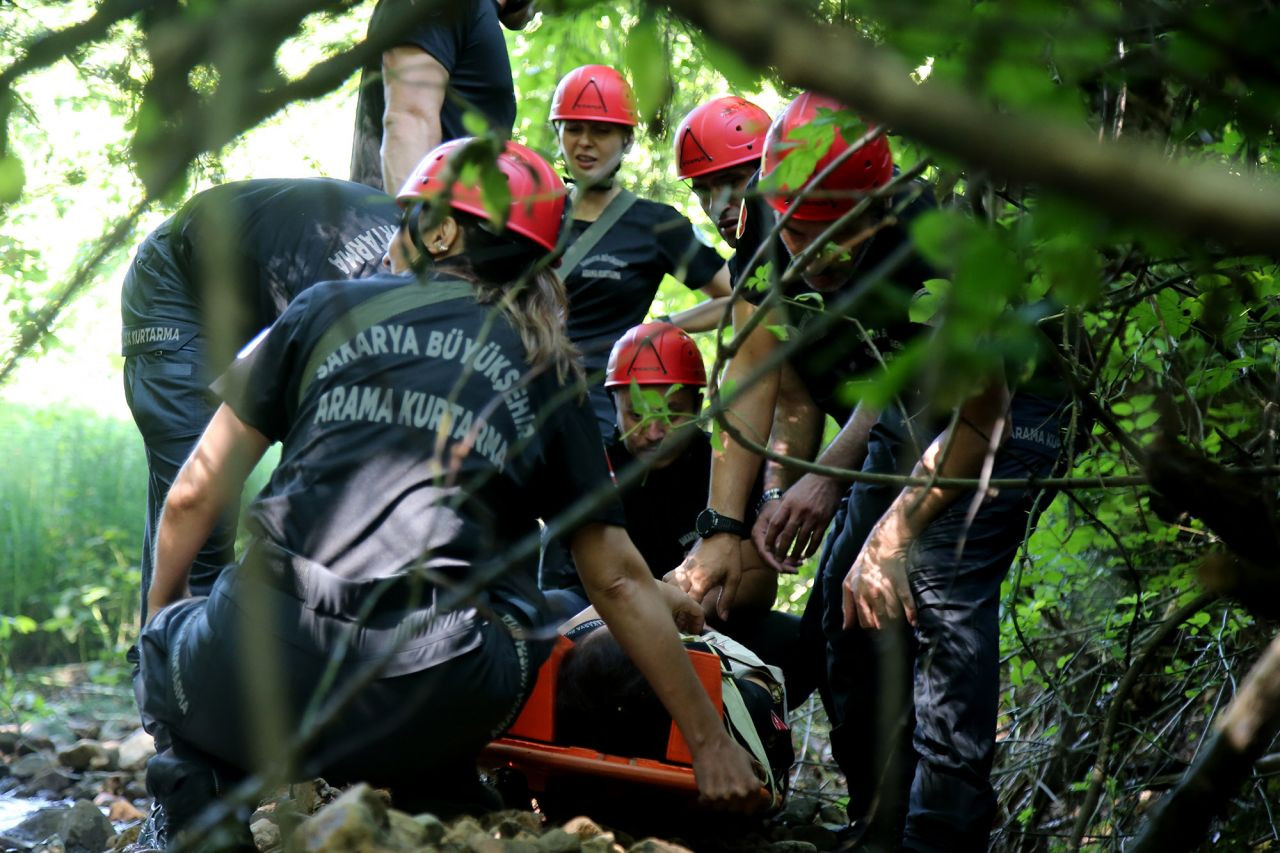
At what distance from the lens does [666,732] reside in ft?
12.9

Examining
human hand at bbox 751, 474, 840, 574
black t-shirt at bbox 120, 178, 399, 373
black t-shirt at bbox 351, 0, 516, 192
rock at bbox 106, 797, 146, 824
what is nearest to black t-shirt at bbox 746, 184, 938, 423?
human hand at bbox 751, 474, 840, 574

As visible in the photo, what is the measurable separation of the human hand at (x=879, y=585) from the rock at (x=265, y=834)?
1.60 m

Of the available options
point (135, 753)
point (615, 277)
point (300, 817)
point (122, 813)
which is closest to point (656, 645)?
point (300, 817)

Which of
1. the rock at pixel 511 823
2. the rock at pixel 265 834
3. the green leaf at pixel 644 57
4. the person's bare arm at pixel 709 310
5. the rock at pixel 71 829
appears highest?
the green leaf at pixel 644 57

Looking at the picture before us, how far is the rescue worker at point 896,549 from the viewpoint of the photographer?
380 centimetres

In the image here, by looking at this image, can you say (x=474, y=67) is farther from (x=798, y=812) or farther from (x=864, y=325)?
(x=798, y=812)

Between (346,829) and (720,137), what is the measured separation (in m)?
3.44

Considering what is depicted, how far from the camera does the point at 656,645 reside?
3.54 m

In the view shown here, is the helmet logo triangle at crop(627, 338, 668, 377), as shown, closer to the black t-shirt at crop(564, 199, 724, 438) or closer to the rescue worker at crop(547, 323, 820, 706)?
the rescue worker at crop(547, 323, 820, 706)

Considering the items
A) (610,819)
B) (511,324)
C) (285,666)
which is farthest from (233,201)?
(610,819)

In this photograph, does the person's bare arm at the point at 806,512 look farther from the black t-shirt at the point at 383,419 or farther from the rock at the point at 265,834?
the rock at the point at 265,834

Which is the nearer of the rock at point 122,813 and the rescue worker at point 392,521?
the rescue worker at point 392,521

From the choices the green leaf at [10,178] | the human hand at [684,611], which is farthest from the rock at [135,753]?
the green leaf at [10,178]

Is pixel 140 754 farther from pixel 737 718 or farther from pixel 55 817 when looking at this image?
pixel 737 718
